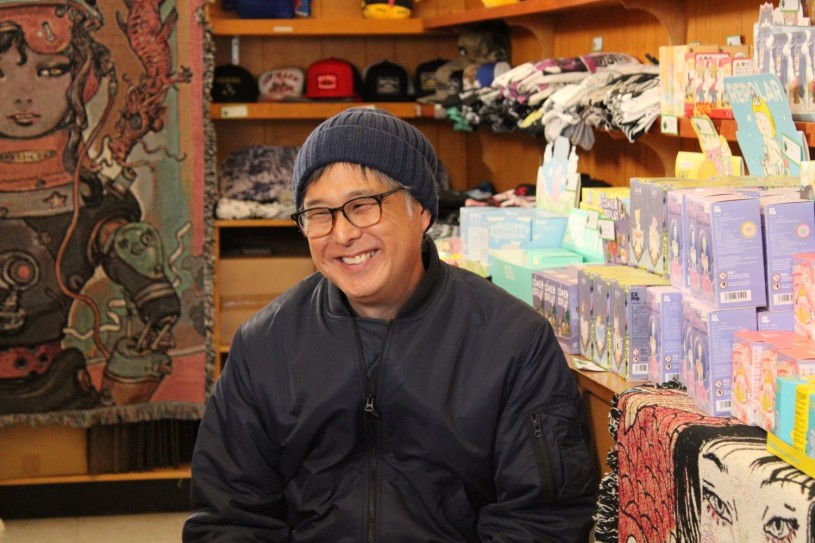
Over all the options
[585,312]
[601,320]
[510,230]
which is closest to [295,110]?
[510,230]

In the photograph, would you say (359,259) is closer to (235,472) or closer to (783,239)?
(235,472)

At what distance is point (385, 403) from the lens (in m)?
2.01

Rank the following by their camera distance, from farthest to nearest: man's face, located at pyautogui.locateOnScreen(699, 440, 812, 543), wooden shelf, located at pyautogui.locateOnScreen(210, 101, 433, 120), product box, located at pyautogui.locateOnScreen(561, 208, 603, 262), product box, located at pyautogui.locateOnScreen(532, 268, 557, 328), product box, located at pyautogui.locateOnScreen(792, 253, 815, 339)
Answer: wooden shelf, located at pyautogui.locateOnScreen(210, 101, 433, 120), product box, located at pyautogui.locateOnScreen(561, 208, 603, 262), product box, located at pyautogui.locateOnScreen(532, 268, 557, 328), product box, located at pyautogui.locateOnScreen(792, 253, 815, 339), man's face, located at pyautogui.locateOnScreen(699, 440, 812, 543)

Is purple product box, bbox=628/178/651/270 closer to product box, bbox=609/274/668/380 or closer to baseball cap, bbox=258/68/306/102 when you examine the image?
product box, bbox=609/274/668/380

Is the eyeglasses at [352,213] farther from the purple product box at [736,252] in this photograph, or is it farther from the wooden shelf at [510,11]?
the wooden shelf at [510,11]

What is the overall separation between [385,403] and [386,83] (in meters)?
3.36

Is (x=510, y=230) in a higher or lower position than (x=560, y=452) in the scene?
higher

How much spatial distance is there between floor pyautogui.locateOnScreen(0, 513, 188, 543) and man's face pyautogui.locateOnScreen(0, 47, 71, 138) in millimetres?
1522

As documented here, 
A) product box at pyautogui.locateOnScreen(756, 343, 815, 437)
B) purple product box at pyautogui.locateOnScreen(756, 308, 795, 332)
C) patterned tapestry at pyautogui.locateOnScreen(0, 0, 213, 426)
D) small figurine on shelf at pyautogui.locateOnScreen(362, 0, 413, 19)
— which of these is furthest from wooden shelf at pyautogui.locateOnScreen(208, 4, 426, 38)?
Result: product box at pyautogui.locateOnScreen(756, 343, 815, 437)

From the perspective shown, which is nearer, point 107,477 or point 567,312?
point 567,312

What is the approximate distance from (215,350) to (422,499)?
2.57 m

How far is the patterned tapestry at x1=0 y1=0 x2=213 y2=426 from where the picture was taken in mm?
4168

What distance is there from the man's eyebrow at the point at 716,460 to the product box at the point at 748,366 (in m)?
0.14

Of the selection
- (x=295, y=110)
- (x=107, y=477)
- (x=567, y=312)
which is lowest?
(x=107, y=477)
